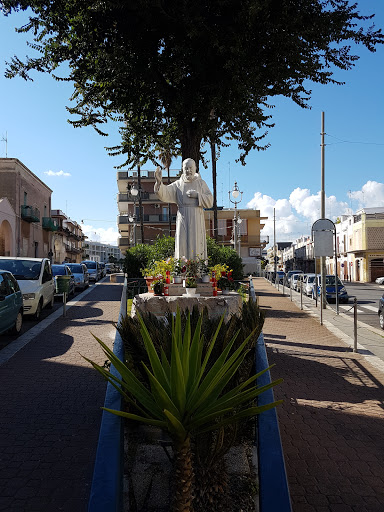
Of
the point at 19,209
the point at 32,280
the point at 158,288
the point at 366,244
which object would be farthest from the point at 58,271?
the point at 366,244

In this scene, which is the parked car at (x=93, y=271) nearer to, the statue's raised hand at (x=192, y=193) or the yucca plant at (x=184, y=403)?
the statue's raised hand at (x=192, y=193)

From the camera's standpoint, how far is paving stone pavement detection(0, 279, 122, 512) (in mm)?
3357

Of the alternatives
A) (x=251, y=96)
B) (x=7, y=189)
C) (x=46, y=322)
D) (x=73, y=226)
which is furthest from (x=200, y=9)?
(x=73, y=226)

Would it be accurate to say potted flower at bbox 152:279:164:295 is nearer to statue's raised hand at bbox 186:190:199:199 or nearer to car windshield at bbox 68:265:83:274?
statue's raised hand at bbox 186:190:199:199

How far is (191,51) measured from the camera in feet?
34.0

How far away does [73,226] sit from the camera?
8856cm

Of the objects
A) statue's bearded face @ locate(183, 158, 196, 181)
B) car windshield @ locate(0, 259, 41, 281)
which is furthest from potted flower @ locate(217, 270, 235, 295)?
car windshield @ locate(0, 259, 41, 281)

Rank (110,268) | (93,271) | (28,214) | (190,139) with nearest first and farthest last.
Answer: (190,139) → (93,271) → (28,214) → (110,268)

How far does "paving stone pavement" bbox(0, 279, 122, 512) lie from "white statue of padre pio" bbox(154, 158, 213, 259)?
8.78 feet

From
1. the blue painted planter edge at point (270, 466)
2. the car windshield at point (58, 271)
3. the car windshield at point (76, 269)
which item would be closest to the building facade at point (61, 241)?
the car windshield at point (76, 269)

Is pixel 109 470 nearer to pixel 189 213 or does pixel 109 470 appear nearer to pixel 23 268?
pixel 189 213

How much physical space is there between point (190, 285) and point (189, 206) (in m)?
2.10

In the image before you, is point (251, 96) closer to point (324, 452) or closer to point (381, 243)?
point (324, 452)

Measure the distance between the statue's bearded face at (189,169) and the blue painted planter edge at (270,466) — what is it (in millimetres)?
7417
